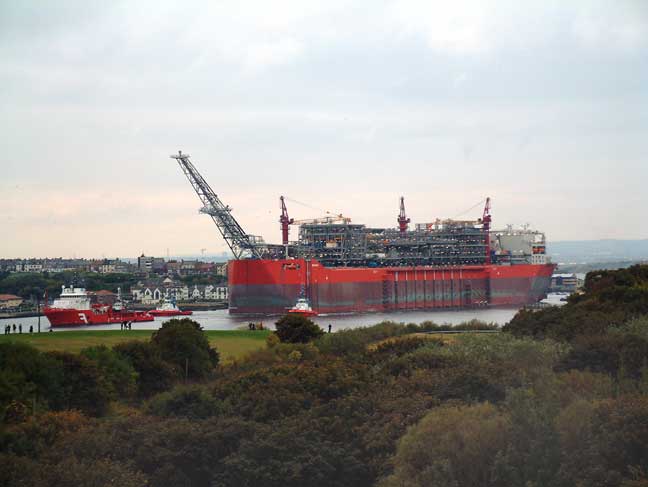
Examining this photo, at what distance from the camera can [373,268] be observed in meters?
61.6

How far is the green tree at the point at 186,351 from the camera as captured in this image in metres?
22.2

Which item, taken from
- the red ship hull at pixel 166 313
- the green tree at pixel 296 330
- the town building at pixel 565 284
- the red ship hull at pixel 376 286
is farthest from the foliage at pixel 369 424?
the town building at pixel 565 284

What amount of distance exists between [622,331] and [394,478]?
9.90 m

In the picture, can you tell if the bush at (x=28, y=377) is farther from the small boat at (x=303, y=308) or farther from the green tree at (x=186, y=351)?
the small boat at (x=303, y=308)

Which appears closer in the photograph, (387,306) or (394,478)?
(394,478)

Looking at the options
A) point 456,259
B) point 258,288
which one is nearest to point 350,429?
point 258,288

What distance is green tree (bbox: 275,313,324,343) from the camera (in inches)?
1121

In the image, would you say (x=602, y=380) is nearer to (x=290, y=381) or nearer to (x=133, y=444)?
(x=290, y=381)

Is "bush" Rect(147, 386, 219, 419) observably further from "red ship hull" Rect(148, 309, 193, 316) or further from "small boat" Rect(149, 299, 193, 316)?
"small boat" Rect(149, 299, 193, 316)

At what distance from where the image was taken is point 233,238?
61.9 metres

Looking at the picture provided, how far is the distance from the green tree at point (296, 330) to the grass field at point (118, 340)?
0.79 meters

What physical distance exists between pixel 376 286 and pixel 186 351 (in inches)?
1544

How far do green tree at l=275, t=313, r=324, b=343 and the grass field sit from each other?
79 centimetres

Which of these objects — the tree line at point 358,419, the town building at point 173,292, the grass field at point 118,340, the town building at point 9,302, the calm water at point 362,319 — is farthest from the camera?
the town building at point 173,292
